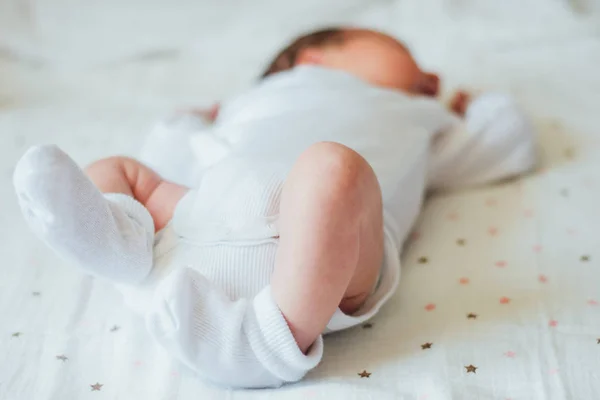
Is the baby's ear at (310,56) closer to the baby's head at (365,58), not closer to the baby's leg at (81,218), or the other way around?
the baby's head at (365,58)

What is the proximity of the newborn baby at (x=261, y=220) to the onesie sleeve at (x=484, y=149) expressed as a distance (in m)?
0.01

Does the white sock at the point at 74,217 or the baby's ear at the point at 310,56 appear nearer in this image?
the white sock at the point at 74,217

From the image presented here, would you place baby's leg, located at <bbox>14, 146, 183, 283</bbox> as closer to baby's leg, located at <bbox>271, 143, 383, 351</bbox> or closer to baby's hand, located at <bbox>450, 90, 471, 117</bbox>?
baby's leg, located at <bbox>271, 143, 383, 351</bbox>

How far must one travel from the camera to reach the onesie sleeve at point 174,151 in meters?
1.28

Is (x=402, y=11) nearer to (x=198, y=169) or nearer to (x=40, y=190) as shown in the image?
(x=198, y=169)

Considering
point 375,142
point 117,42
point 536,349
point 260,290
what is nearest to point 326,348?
point 260,290

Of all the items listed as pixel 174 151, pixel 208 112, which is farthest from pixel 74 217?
pixel 208 112

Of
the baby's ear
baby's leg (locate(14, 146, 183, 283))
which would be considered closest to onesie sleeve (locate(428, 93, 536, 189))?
the baby's ear

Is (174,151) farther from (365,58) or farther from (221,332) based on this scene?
(221,332)

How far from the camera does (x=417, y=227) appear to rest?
122 cm

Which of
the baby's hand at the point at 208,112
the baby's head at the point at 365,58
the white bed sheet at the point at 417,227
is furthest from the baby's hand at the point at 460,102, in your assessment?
the baby's hand at the point at 208,112

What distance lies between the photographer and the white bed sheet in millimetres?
865

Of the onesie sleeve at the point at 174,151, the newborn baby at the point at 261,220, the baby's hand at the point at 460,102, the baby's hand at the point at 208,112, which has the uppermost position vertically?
the newborn baby at the point at 261,220

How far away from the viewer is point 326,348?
0.92m
